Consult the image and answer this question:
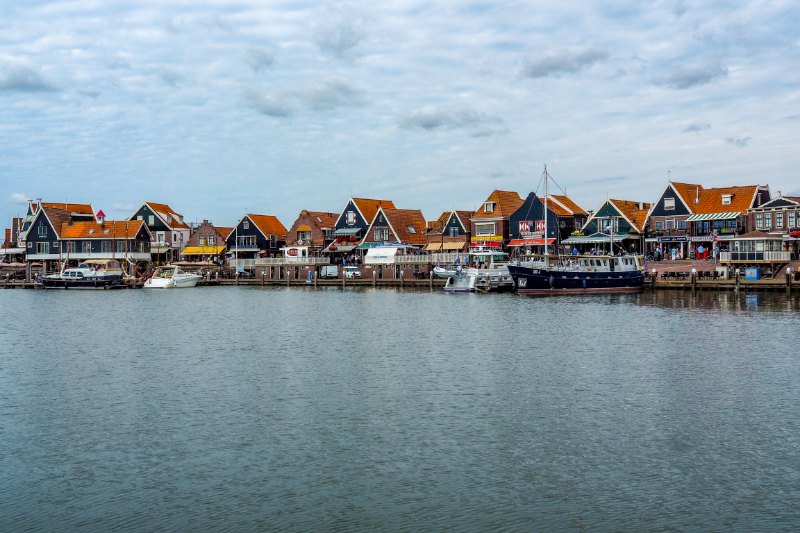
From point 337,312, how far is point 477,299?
17.7 meters

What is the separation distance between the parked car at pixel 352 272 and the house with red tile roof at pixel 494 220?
16823 millimetres

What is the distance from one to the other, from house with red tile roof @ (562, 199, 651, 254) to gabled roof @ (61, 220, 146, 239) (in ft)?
228

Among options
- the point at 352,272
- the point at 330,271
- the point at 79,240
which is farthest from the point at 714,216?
the point at 79,240

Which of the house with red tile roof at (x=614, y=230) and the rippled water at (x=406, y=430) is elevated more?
the house with red tile roof at (x=614, y=230)

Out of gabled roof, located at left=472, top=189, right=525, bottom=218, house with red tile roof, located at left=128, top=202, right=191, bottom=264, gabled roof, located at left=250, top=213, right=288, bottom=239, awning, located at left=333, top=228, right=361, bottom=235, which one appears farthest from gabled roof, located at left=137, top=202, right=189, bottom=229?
gabled roof, located at left=472, top=189, right=525, bottom=218

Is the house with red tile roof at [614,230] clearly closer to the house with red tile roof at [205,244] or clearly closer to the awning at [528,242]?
the awning at [528,242]

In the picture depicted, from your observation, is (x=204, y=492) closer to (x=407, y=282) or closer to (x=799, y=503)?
(x=799, y=503)

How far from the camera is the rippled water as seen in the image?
17.0 m

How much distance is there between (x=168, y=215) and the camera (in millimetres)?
134250

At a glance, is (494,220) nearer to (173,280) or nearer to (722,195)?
(722,195)

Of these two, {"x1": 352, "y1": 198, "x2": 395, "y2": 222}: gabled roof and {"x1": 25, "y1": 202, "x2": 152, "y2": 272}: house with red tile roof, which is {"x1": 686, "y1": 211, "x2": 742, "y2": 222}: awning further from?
{"x1": 25, "y1": 202, "x2": 152, "y2": 272}: house with red tile roof

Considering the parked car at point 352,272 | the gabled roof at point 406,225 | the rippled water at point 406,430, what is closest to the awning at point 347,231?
the gabled roof at point 406,225

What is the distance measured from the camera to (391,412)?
83.5 ft

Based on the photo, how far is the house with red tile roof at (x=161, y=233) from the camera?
12950cm
